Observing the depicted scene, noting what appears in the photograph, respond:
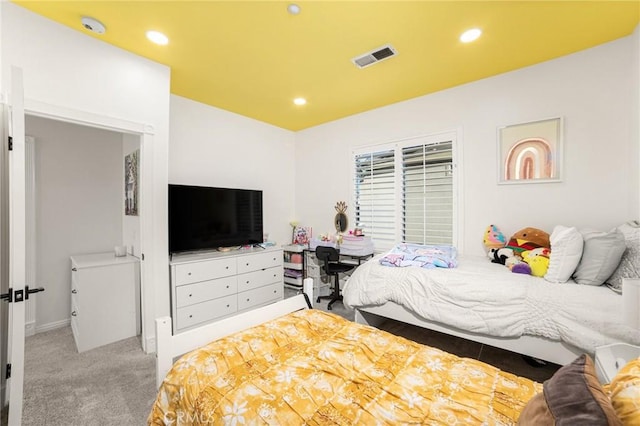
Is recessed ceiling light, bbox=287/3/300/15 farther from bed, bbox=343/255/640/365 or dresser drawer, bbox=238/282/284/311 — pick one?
dresser drawer, bbox=238/282/284/311

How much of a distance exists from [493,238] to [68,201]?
4721 mm

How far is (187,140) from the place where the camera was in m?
3.37

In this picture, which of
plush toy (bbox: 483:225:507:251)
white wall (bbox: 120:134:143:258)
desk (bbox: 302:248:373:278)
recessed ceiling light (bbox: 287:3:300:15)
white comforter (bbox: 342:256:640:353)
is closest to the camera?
white comforter (bbox: 342:256:640:353)

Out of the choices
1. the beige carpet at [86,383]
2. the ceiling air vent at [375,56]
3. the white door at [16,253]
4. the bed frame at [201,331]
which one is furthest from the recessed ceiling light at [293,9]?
the beige carpet at [86,383]

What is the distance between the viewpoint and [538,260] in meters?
2.13

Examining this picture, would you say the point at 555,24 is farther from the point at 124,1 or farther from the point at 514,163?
the point at 124,1

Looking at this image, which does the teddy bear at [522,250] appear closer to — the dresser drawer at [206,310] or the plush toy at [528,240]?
the plush toy at [528,240]

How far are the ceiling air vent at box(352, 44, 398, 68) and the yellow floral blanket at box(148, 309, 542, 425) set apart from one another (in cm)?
234

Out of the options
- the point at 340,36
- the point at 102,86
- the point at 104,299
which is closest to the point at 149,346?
the point at 104,299

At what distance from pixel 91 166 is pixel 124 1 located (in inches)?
84.5

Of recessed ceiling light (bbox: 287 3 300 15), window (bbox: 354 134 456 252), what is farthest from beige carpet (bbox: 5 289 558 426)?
recessed ceiling light (bbox: 287 3 300 15)

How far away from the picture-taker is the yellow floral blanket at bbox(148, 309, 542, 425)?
3.05 feet

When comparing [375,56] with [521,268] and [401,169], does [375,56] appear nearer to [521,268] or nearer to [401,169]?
[401,169]

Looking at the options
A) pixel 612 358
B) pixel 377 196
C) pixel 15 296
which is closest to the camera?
pixel 612 358
